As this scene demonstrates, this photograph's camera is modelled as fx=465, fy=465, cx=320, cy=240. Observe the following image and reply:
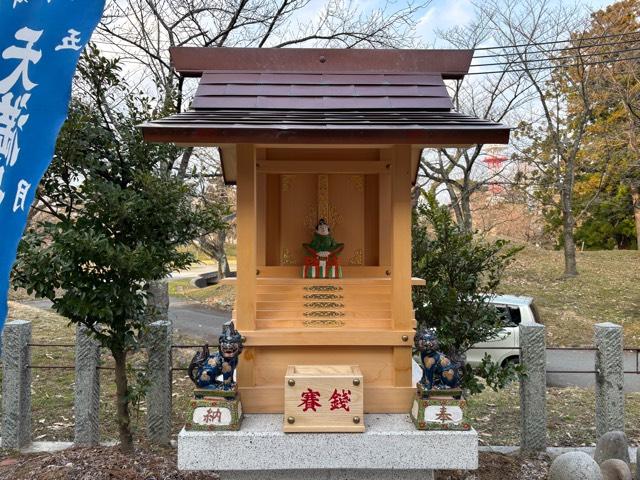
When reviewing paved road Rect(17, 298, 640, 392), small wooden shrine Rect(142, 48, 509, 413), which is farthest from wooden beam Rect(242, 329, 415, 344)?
paved road Rect(17, 298, 640, 392)

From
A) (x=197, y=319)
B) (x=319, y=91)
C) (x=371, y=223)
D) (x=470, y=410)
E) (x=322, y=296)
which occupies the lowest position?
(x=470, y=410)

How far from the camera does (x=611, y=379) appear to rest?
16.9 ft

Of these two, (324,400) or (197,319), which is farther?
(197,319)

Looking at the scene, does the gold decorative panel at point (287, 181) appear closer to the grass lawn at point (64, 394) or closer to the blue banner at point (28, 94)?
the blue banner at point (28, 94)

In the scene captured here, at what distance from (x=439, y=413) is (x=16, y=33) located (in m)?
3.61

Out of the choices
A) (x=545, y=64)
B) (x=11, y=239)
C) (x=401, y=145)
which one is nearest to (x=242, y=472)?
(x=11, y=239)

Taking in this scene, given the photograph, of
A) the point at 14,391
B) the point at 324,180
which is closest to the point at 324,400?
the point at 324,180

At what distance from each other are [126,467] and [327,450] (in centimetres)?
214

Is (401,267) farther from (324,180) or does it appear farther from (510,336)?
(510,336)

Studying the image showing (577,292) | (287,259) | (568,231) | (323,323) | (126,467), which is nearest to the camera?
(323,323)

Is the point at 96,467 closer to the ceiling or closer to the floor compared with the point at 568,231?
closer to the floor

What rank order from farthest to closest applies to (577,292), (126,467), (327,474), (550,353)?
(577,292), (550,353), (126,467), (327,474)

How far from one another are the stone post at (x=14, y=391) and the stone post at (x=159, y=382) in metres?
1.44

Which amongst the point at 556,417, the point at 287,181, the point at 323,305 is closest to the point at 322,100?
the point at 287,181
